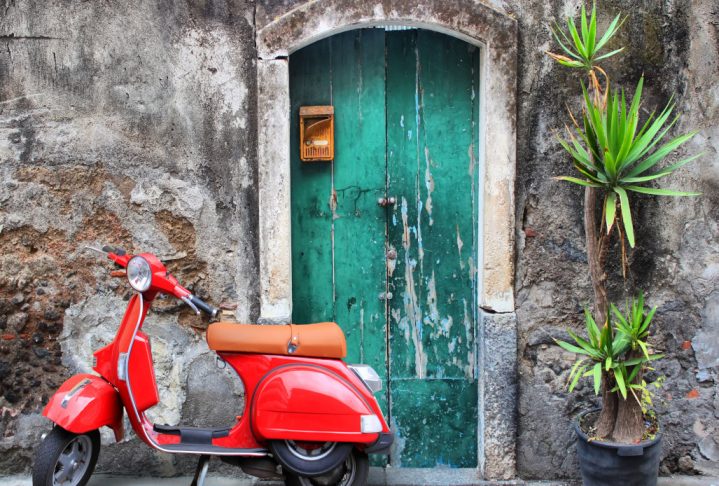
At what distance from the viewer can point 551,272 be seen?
4066 millimetres

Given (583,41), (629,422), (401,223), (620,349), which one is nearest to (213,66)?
(401,223)

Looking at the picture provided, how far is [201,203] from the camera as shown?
4066 mm

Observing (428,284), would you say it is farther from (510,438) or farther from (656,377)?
(656,377)

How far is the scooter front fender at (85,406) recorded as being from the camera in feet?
11.0

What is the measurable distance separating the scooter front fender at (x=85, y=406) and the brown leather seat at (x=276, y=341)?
1.79ft

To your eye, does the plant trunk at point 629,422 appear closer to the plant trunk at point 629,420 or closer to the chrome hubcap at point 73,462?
the plant trunk at point 629,420

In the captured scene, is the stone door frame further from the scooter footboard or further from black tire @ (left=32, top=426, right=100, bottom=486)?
black tire @ (left=32, top=426, right=100, bottom=486)

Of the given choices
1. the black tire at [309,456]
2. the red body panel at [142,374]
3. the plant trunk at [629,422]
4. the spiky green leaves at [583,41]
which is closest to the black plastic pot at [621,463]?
the plant trunk at [629,422]

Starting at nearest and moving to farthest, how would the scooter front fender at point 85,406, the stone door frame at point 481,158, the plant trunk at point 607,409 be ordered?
the scooter front fender at point 85,406, the plant trunk at point 607,409, the stone door frame at point 481,158

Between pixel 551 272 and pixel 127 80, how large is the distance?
2.48 metres

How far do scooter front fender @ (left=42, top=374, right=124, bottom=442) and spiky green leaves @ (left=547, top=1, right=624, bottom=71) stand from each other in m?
2.67

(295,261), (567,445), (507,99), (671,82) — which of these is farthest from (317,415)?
(671,82)

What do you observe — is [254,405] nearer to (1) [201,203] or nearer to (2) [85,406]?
(2) [85,406]

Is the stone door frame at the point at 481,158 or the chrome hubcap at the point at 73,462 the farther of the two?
the stone door frame at the point at 481,158
